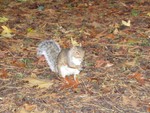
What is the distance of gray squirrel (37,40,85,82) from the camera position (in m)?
3.58

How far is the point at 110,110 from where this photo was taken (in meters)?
3.25

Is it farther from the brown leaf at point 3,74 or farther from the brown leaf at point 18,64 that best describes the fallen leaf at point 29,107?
the brown leaf at point 18,64

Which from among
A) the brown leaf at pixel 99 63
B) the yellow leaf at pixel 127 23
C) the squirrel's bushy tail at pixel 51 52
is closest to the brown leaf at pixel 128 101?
the brown leaf at pixel 99 63

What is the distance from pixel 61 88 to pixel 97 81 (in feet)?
1.23

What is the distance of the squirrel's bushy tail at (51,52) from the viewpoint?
3.84m

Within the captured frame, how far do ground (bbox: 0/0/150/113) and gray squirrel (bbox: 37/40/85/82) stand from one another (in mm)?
94

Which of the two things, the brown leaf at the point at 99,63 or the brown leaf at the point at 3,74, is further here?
the brown leaf at the point at 99,63

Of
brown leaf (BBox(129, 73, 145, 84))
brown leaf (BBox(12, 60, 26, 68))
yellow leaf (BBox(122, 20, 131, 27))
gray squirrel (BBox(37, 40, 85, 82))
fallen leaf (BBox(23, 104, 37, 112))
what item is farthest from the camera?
yellow leaf (BBox(122, 20, 131, 27))

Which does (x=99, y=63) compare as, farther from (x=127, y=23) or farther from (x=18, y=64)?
(x=127, y=23)

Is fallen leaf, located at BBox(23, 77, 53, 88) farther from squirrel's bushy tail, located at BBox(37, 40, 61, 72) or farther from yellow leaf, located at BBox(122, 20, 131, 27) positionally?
yellow leaf, located at BBox(122, 20, 131, 27)

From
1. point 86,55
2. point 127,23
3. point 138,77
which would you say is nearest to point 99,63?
point 86,55

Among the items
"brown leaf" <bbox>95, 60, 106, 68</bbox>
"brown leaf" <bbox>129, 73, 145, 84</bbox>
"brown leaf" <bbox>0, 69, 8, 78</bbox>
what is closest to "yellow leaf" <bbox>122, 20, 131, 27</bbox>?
"brown leaf" <bbox>95, 60, 106, 68</bbox>

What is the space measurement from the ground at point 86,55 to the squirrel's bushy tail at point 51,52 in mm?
92

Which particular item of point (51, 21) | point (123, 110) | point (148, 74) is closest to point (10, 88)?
point (123, 110)
